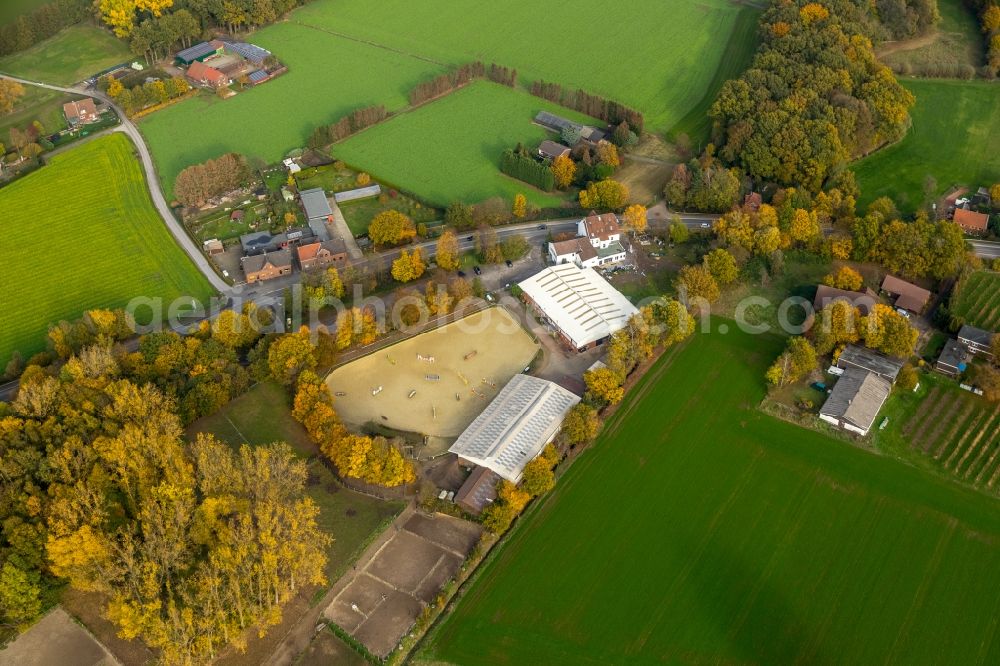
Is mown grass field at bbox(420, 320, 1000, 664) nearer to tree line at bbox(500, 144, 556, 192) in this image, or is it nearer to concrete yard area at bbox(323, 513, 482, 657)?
concrete yard area at bbox(323, 513, 482, 657)

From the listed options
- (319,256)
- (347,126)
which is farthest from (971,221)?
(347,126)

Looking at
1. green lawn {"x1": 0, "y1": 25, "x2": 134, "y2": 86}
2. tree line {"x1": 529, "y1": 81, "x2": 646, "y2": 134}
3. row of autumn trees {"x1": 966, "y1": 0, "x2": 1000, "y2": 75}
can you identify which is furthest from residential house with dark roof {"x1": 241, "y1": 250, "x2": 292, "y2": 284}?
row of autumn trees {"x1": 966, "y1": 0, "x2": 1000, "y2": 75}

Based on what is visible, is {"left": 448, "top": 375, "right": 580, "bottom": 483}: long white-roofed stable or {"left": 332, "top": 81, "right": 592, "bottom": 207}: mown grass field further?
{"left": 332, "top": 81, "right": 592, "bottom": 207}: mown grass field

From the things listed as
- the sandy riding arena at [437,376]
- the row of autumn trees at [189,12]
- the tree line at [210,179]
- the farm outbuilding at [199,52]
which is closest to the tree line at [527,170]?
the sandy riding arena at [437,376]

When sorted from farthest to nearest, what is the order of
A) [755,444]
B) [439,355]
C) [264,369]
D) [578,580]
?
[439,355]
[264,369]
[755,444]
[578,580]

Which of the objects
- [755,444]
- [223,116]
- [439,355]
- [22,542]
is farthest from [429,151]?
[22,542]

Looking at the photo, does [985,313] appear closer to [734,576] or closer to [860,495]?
[860,495]

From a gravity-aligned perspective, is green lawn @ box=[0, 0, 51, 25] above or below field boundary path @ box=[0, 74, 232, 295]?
above
